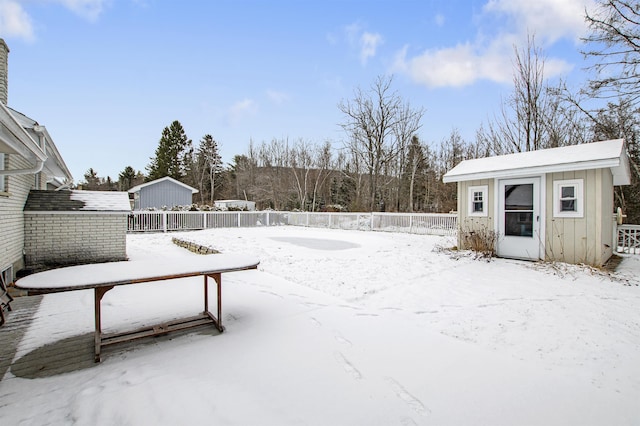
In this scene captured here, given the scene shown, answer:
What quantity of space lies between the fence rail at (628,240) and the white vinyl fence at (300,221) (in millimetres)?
5265

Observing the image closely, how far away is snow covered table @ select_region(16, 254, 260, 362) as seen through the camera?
2.40 metres

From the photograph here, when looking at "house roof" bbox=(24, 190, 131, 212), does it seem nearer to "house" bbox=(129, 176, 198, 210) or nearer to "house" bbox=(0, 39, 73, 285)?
"house" bbox=(0, 39, 73, 285)

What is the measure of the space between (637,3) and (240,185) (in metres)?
33.1

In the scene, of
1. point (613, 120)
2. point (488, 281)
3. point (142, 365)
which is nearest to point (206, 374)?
point (142, 365)

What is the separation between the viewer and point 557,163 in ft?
22.4

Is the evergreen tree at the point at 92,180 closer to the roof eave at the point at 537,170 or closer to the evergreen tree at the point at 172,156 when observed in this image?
the evergreen tree at the point at 172,156

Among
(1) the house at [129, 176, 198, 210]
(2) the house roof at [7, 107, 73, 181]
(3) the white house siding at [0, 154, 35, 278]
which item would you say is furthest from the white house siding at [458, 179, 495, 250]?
(1) the house at [129, 176, 198, 210]

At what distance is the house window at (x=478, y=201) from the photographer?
8.30 metres

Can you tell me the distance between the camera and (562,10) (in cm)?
1128

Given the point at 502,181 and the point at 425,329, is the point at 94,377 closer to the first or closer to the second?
the point at 425,329

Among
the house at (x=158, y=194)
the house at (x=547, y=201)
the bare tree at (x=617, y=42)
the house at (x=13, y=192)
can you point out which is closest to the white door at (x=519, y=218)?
the house at (x=547, y=201)

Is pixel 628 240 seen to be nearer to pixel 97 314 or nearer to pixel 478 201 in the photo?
pixel 478 201

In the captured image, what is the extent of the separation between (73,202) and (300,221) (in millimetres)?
13236

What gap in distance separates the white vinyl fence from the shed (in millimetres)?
6266
